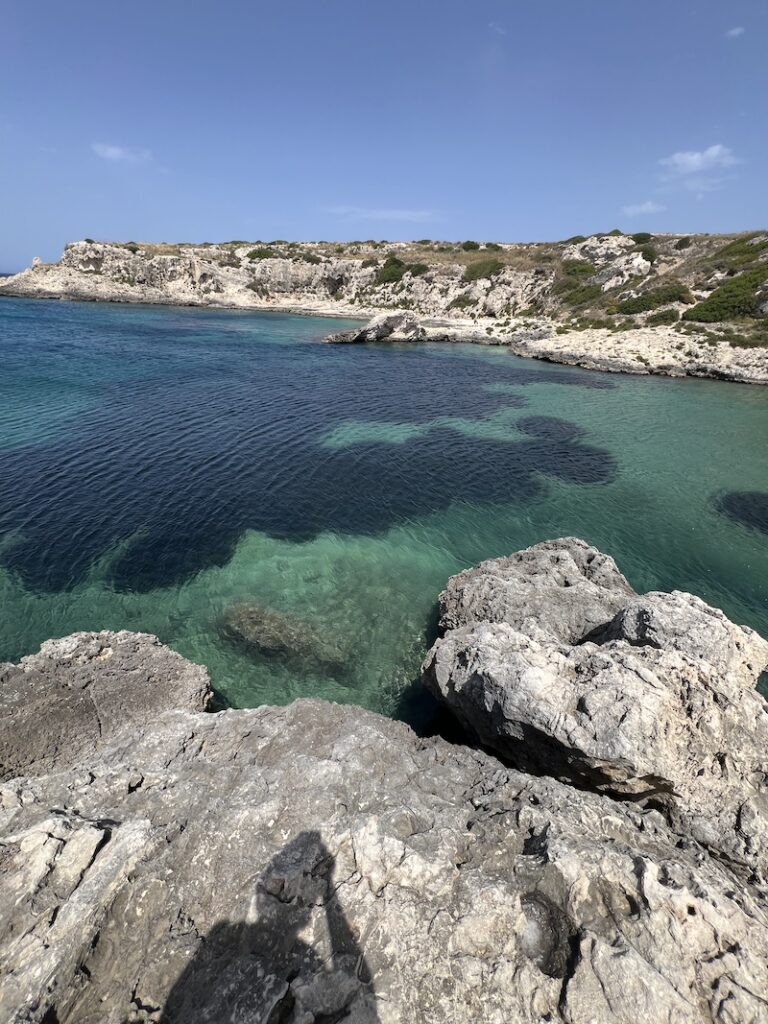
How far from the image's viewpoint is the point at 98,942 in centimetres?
595

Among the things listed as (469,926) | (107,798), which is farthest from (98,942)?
(469,926)

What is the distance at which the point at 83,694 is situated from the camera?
11078 millimetres

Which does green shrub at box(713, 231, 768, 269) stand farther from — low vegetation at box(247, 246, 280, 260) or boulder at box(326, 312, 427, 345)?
low vegetation at box(247, 246, 280, 260)

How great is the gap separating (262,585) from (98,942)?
12.5 m

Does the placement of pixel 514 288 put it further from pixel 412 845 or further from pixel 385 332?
pixel 412 845

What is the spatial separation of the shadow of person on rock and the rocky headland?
63.4m

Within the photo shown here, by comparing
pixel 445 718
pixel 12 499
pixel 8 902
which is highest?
pixel 8 902

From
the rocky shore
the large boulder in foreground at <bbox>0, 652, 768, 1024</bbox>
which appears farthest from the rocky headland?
the large boulder in foreground at <bbox>0, 652, 768, 1024</bbox>

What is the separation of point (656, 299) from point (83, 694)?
84102 mm

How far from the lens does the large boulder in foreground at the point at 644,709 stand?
333 inches

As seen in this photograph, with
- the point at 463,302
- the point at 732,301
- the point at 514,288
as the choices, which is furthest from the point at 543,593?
the point at 463,302

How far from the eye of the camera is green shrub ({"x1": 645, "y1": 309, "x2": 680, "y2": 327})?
64.6m

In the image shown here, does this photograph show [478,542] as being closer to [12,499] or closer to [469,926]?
[469,926]

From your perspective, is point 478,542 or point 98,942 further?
point 478,542
